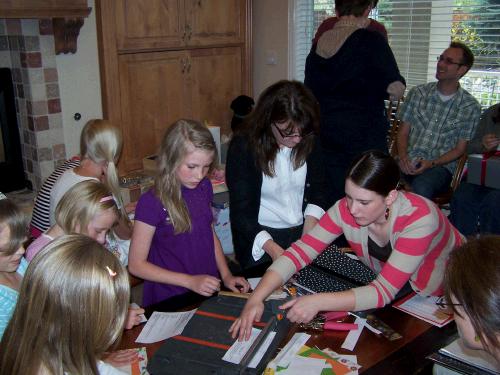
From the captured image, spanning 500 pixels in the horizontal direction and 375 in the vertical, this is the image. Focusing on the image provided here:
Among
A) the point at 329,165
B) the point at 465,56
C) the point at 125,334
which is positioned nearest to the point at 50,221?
the point at 125,334

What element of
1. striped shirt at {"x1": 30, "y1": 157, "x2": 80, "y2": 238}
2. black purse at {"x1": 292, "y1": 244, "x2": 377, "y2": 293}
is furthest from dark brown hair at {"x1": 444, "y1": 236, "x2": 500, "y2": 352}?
striped shirt at {"x1": 30, "y1": 157, "x2": 80, "y2": 238}

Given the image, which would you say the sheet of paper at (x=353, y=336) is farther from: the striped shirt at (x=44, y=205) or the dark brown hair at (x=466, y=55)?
the dark brown hair at (x=466, y=55)

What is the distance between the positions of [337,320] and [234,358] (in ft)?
1.18

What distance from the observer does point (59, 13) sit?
286cm

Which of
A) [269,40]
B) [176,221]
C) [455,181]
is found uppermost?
[269,40]

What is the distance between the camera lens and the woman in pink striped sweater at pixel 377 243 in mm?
1479

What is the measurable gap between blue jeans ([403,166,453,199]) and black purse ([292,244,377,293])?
1332 millimetres

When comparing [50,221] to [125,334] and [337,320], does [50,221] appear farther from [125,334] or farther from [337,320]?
[337,320]

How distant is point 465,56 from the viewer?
3.04 m

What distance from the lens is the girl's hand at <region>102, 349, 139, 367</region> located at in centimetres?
130

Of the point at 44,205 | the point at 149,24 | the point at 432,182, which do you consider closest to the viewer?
the point at 44,205

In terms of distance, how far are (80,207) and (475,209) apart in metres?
2.16

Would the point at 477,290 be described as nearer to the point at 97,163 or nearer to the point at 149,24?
the point at 97,163

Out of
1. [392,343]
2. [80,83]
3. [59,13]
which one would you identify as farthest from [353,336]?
[80,83]
